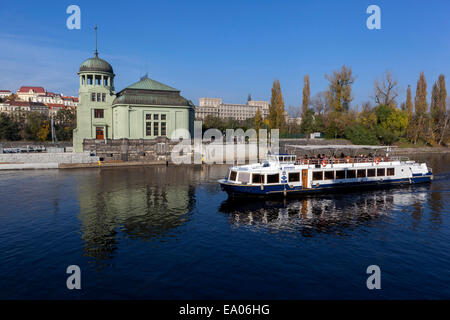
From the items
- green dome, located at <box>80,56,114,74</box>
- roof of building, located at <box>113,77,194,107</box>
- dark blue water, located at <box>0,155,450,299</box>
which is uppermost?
green dome, located at <box>80,56,114,74</box>

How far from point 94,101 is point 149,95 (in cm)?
1414

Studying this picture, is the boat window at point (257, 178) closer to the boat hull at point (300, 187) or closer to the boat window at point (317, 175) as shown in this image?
the boat hull at point (300, 187)

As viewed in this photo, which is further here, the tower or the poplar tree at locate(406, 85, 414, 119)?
the poplar tree at locate(406, 85, 414, 119)

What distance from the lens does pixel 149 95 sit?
82.2 metres

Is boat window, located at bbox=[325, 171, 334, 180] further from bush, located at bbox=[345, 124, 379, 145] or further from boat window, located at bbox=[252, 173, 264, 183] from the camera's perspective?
bush, located at bbox=[345, 124, 379, 145]

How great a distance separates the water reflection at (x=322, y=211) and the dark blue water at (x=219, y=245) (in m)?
0.12

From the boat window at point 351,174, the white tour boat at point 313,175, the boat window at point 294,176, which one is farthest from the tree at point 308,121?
the boat window at point 294,176

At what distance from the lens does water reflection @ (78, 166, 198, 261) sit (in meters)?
25.6

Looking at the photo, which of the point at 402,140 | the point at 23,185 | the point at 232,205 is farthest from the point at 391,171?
the point at 402,140

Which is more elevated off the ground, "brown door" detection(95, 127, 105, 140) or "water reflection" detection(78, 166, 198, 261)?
"brown door" detection(95, 127, 105, 140)

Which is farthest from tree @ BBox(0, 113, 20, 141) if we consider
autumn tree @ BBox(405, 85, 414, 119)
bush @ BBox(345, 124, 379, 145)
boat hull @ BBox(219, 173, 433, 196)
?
autumn tree @ BBox(405, 85, 414, 119)

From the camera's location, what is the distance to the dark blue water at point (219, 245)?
17.7 meters
